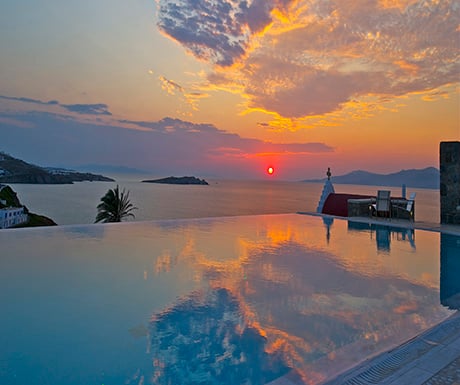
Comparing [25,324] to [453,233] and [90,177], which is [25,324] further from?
[90,177]

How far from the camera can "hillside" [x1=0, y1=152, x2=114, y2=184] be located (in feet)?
245

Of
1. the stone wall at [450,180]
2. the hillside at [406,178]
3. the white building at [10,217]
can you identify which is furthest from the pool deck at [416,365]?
the hillside at [406,178]

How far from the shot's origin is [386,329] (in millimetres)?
3111

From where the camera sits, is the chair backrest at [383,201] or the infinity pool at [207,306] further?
the chair backrest at [383,201]

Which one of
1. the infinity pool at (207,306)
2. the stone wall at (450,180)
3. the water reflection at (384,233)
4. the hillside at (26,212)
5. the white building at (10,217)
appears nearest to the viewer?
the infinity pool at (207,306)

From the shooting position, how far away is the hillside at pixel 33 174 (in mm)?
74812

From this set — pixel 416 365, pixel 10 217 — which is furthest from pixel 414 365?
pixel 10 217

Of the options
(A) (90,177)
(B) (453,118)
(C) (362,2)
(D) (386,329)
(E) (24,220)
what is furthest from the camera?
(A) (90,177)

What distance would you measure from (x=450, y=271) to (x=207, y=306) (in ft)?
13.8

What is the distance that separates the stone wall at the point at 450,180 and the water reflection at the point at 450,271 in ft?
5.50

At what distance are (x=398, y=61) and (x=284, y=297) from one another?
429 inches

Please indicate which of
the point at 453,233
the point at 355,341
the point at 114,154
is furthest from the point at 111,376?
the point at 114,154

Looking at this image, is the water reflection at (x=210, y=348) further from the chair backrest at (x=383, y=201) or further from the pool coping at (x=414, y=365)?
the chair backrest at (x=383, y=201)

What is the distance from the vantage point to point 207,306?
144 inches
